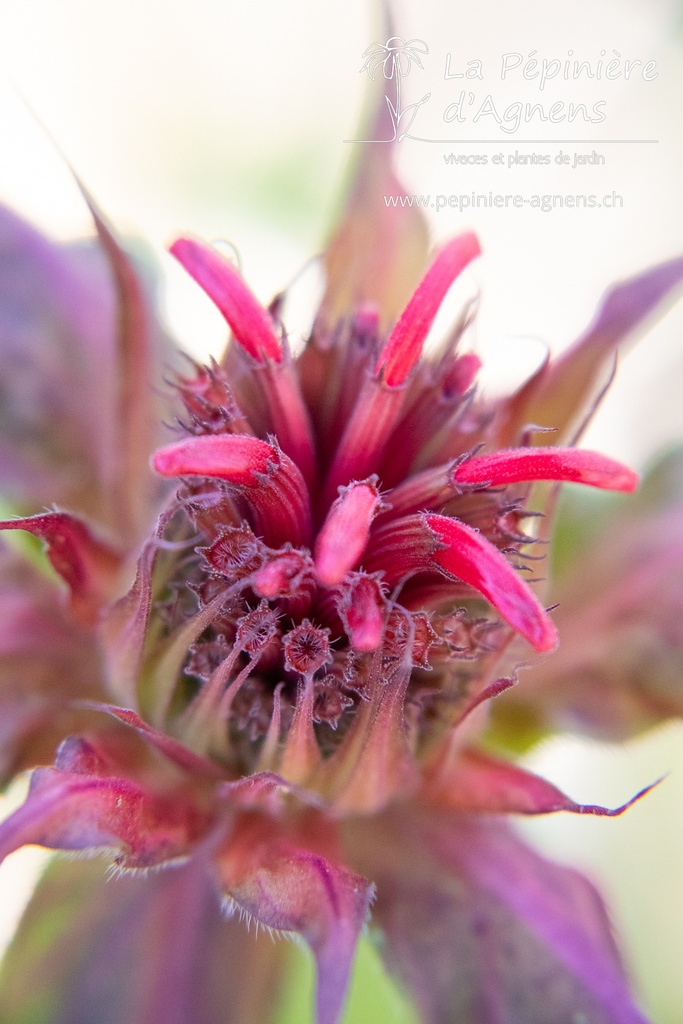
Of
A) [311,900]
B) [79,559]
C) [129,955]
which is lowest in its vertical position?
[129,955]

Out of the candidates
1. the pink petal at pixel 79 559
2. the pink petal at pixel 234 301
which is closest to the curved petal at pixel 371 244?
the pink petal at pixel 234 301

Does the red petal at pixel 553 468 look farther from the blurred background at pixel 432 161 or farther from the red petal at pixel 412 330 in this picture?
the blurred background at pixel 432 161

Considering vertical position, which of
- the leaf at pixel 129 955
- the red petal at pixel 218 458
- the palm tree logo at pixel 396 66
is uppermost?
the palm tree logo at pixel 396 66

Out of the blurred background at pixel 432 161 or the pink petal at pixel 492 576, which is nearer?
the pink petal at pixel 492 576

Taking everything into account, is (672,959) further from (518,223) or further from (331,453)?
(518,223)

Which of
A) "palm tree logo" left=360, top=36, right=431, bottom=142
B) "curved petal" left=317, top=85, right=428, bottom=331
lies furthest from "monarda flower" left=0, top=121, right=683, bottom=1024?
"palm tree logo" left=360, top=36, right=431, bottom=142

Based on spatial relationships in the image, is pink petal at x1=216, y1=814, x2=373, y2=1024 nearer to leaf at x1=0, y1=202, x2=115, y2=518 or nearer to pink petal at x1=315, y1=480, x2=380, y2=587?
pink petal at x1=315, y1=480, x2=380, y2=587

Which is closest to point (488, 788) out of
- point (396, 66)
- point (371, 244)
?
point (371, 244)

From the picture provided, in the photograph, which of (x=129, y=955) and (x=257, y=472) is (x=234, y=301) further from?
(x=129, y=955)
